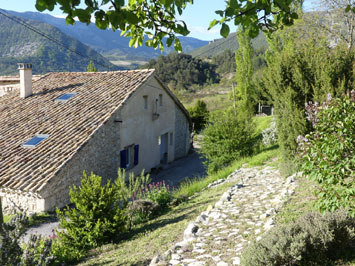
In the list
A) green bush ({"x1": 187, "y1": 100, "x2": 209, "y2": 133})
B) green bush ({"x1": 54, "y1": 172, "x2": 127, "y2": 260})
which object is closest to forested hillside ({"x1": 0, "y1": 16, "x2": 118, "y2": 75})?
green bush ({"x1": 187, "y1": 100, "x2": 209, "y2": 133})

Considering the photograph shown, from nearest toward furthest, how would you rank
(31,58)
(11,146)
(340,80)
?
(340,80) → (11,146) → (31,58)

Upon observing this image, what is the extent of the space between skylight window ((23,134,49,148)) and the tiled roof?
0.69 feet

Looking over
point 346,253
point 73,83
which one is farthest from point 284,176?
point 73,83

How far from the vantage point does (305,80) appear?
9703mm

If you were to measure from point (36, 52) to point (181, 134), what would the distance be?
13037cm

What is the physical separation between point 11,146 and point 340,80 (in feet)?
39.5

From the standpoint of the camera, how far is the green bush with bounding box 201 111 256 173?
572 inches

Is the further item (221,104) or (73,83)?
(221,104)

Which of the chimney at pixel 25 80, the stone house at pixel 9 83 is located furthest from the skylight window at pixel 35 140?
the stone house at pixel 9 83

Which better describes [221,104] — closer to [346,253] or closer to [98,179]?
[98,179]

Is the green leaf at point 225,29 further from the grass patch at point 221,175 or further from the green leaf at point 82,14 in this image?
the grass patch at point 221,175

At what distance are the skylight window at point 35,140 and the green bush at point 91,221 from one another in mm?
6173

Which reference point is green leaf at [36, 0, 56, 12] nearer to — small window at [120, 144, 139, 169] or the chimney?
small window at [120, 144, 139, 169]

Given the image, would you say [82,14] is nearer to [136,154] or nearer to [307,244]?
[307,244]
